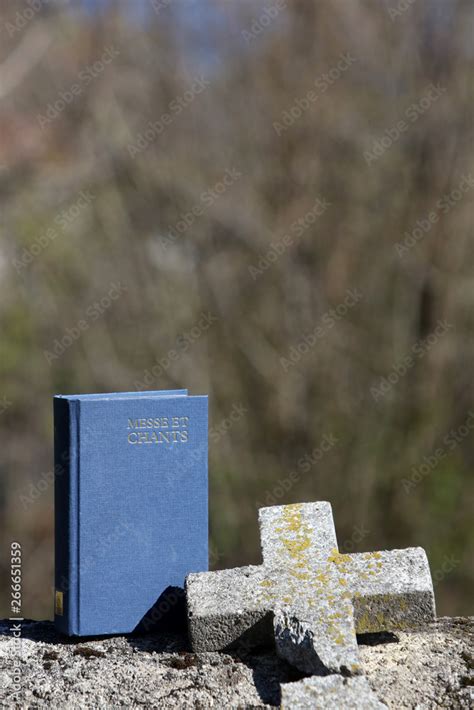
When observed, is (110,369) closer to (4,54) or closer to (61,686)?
(4,54)

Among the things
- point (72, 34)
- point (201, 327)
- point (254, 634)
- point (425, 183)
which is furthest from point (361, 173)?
point (254, 634)

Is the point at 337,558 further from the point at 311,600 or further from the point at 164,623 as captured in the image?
the point at 164,623

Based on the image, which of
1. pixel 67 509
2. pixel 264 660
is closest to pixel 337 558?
pixel 264 660

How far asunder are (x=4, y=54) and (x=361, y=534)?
3871 mm

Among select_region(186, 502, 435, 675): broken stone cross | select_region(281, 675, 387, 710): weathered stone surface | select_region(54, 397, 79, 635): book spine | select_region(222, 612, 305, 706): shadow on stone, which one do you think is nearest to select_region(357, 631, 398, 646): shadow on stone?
select_region(186, 502, 435, 675): broken stone cross

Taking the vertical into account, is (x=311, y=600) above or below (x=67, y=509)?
below

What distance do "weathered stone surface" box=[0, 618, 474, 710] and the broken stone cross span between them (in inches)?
3.1

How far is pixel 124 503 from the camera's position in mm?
2848

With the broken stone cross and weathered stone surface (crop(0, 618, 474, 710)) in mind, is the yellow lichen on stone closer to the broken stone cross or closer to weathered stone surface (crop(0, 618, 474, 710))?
the broken stone cross

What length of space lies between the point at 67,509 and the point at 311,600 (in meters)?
0.69

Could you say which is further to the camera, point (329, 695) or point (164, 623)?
point (164, 623)

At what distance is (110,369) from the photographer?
22.7 feet

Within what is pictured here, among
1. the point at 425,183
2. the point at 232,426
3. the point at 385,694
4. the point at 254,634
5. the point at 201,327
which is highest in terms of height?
the point at 425,183

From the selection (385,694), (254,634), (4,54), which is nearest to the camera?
(385,694)
